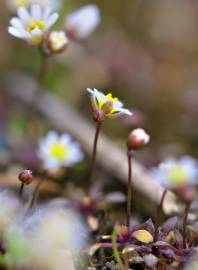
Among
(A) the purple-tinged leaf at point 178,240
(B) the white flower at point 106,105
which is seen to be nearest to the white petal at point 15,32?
(B) the white flower at point 106,105

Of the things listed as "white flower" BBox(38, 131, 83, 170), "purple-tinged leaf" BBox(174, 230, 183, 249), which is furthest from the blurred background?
"purple-tinged leaf" BBox(174, 230, 183, 249)

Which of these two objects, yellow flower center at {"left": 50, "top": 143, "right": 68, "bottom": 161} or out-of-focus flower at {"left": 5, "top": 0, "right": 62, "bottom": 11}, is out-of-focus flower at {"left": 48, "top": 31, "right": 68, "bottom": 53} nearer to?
yellow flower center at {"left": 50, "top": 143, "right": 68, "bottom": 161}

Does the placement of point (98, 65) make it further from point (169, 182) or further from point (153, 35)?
point (169, 182)

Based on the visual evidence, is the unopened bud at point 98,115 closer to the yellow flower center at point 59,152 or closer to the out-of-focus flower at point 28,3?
the yellow flower center at point 59,152

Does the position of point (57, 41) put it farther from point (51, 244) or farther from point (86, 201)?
point (51, 244)

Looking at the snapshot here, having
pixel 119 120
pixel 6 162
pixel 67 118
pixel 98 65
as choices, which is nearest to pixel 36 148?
pixel 6 162
